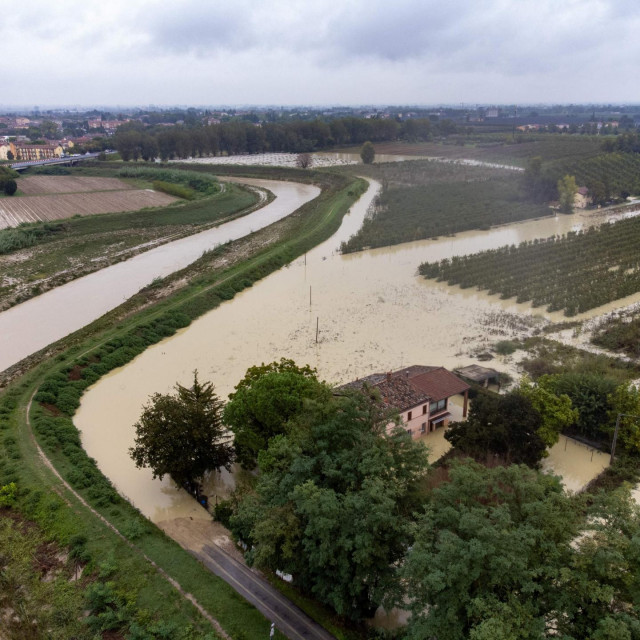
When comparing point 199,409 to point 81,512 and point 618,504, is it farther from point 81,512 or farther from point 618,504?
point 618,504

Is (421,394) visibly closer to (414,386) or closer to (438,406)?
(414,386)

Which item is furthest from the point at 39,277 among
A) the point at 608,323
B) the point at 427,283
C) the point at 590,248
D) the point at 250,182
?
the point at 250,182

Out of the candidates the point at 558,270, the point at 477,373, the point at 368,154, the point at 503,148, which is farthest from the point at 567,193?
the point at 503,148

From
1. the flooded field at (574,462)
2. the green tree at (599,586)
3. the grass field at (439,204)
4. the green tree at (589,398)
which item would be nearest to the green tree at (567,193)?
the grass field at (439,204)

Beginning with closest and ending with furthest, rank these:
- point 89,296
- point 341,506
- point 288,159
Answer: point 341,506
point 89,296
point 288,159

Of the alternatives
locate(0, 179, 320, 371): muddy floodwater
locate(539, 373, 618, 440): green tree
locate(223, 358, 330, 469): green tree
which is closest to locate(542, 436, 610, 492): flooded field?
locate(539, 373, 618, 440): green tree

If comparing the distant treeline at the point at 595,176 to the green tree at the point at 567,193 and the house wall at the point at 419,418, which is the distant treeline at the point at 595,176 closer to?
the green tree at the point at 567,193
